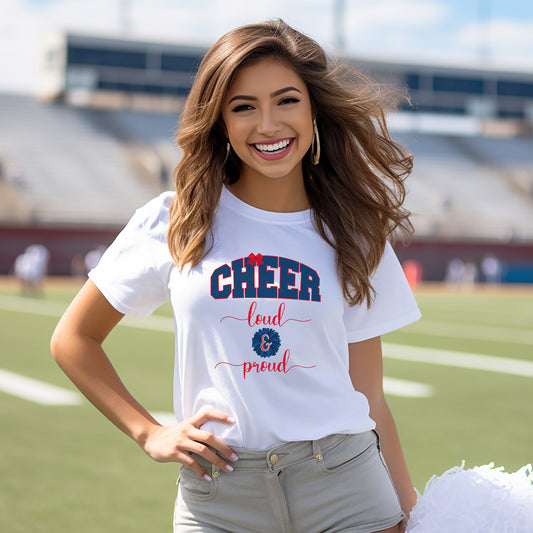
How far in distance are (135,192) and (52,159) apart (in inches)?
153

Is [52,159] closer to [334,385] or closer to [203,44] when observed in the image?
[203,44]

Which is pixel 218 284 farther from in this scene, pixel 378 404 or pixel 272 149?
pixel 378 404

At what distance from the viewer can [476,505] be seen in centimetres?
205

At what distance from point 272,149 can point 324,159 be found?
244 mm

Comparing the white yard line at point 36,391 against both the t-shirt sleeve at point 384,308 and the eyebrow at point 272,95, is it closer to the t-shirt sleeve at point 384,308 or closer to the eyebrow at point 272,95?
the t-shirt sleeve at point 384,308

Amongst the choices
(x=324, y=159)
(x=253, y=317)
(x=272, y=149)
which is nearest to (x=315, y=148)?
(x=324, y=159)

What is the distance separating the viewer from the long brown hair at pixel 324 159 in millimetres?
2123

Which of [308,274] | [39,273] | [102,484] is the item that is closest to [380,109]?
[308,274]

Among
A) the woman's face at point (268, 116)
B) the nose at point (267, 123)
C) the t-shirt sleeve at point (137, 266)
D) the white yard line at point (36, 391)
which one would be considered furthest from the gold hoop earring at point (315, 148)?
the white yard line at point (36, 391)

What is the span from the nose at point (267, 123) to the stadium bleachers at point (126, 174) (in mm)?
32348

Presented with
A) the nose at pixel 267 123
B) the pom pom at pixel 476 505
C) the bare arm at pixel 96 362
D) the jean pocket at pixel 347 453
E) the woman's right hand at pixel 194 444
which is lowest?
the pom pom at pixel 476 505

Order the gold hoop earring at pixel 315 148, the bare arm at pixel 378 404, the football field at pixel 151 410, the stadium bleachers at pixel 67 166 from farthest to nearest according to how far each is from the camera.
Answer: the stadium bleachers at pixel 67 166, the football field at pixel 151 410, the gold hoop earring at pixel 315 148, the bare arm at pixel 378 404

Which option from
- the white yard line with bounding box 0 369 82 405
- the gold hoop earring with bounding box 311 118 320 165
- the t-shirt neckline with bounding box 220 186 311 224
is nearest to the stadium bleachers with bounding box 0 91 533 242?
the white yard line with bounding box 0 369 82 405

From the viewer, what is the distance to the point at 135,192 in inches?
1448
